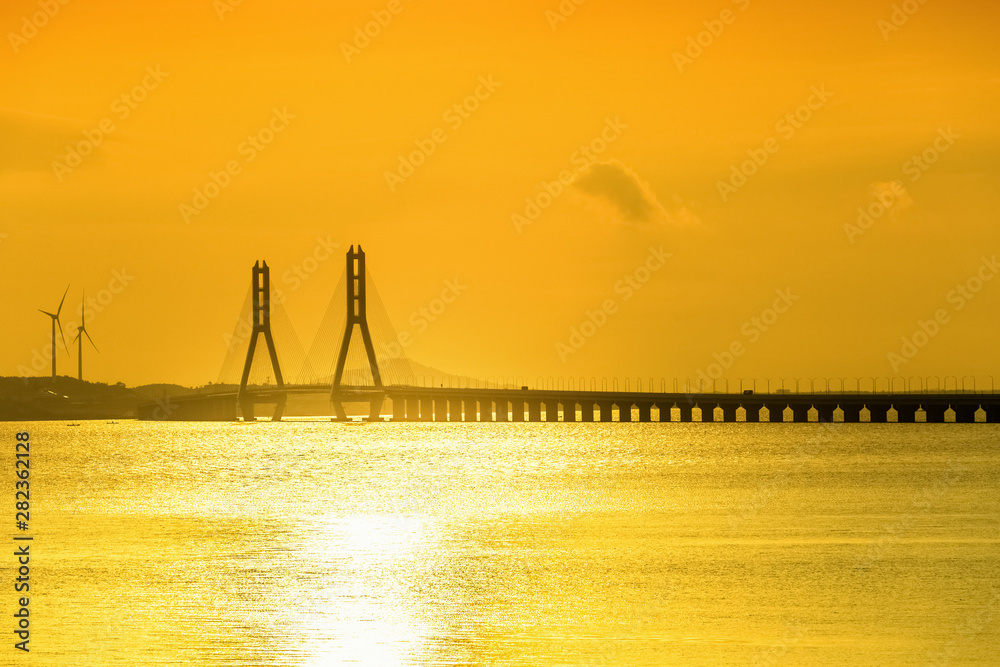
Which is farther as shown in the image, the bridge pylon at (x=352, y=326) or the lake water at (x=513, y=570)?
the bridge pylon at (x=352, y=326)

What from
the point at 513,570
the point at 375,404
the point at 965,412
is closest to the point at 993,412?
the point at 965,412

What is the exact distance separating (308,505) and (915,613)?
27.8m

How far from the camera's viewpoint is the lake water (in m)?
22.6

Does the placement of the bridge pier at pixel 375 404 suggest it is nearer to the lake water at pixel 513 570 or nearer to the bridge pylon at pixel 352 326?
the bridge pylon at pixel 352 326

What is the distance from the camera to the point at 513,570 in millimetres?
31359

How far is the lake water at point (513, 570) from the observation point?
22.6 metres

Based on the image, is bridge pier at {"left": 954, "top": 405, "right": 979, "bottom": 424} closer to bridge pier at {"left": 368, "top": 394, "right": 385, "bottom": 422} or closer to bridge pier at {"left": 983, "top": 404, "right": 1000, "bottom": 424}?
bridge pier at {"left": 983, "top": 404, "right": 1000, "bottom": 424}

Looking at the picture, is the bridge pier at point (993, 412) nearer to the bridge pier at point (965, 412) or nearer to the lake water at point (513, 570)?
the bridge pier at point (965, 412)

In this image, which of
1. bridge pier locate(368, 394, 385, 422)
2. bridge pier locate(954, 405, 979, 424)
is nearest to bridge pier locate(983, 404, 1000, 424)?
bridge pier locate(954, 405, 979, 424)

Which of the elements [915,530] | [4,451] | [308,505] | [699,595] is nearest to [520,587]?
[699,595]

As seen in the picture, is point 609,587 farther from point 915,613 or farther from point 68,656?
point 68,656

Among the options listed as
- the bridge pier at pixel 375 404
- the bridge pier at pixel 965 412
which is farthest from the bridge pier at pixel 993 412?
the bridge pier at pixel 375 404

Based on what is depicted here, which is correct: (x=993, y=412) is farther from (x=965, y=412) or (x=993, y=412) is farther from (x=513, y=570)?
(x=513, y=570)

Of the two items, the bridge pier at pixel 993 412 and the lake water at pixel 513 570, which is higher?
the lake water at pixel 513 570
